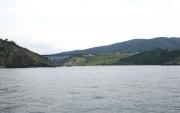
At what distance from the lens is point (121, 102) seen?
6206 cm

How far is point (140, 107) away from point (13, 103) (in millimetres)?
23741

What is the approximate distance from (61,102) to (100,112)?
13.1 m

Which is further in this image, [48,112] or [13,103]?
[13,103]

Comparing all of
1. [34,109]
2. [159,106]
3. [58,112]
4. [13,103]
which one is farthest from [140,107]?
[13,103]

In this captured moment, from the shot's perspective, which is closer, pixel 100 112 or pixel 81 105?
pixel 100 112

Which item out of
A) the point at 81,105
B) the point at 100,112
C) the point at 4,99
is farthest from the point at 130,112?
the point at 4,99

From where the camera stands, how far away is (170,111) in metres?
51.7

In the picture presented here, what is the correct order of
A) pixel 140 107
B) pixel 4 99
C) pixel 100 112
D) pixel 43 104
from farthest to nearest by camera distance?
pixel 4 99, pixel 43 104, pixel 140 107, pixel 100 112

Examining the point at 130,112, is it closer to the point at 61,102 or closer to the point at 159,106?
the point at 159,106

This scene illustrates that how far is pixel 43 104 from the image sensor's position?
59656 millimetres

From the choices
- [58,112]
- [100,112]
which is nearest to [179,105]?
[100,112]

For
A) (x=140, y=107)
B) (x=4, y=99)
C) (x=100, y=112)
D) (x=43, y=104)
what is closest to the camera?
(x=100, y=112)

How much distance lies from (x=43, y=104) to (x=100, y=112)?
1342cm

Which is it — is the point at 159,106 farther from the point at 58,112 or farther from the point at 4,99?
the point at 4,99
